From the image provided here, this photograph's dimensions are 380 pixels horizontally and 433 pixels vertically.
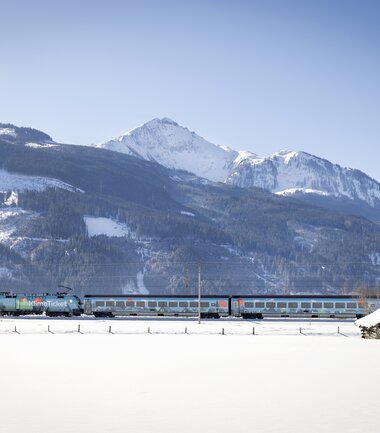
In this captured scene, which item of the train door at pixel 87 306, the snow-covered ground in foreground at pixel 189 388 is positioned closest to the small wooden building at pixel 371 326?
the snow-covered ground in foreground at pixel 189 388

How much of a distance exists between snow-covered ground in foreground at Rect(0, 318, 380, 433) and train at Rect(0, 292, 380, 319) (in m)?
54.3

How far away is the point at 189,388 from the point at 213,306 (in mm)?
79259

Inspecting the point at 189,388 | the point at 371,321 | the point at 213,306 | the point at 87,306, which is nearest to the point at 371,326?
the point at 371,321

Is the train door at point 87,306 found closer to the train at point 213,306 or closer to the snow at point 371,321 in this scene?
the train at point 213,306

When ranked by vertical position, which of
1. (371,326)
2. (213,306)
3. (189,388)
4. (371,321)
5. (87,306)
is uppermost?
(213,306)

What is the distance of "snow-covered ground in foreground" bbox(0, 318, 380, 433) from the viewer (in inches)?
945

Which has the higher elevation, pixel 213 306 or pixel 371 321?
pixel 213 306

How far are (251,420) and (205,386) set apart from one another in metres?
7.55

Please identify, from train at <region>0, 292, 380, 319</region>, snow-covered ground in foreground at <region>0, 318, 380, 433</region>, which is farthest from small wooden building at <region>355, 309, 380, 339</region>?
train at <region>0, 292, 380, 319</region>

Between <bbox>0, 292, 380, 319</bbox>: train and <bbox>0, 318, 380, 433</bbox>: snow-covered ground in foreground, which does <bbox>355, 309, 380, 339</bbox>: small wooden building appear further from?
<bbox>0, 292, 380, 319</bbox>: train

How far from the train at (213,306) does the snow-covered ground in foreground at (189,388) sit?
178ft

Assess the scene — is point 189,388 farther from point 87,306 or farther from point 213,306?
point 87,306

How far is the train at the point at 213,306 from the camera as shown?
352ft

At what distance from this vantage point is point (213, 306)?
110312 mm
